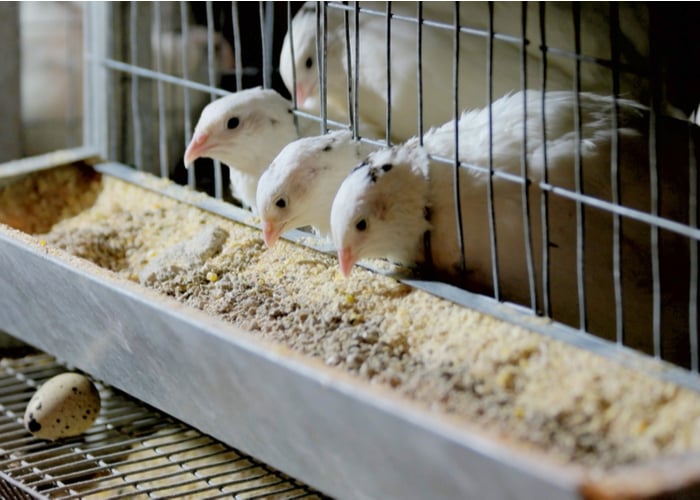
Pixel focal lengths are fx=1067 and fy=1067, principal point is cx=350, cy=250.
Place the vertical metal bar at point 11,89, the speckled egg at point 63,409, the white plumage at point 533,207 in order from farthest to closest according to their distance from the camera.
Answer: the vertical metal bar at point 11,89 → the speckled egg at point 63,409 → the white plumage at point 533,207

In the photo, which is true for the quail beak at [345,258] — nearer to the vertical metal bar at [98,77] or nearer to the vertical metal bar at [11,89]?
the vertical metal bar at [98,77]

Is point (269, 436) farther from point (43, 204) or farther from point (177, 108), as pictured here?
point (177, 108)

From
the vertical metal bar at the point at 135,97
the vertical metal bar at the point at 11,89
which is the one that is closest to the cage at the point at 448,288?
the vertical metal bar at the point at 135,97

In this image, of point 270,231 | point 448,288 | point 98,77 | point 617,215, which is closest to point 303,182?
point 270,231

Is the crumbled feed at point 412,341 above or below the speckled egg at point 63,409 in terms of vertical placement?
above

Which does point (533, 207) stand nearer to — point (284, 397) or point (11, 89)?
point (284, 397)

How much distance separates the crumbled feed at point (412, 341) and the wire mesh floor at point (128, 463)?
1.20ft

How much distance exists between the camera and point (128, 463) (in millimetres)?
1987

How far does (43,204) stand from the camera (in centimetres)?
226

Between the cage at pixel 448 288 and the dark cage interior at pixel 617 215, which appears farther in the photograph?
the dark cage interior at pixel 617 215

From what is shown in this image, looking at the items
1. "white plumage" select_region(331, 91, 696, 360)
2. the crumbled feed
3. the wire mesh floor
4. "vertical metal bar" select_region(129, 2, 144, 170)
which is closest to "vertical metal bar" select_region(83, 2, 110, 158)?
"vertical metal bar" select_region(129, 2, 144, 170)

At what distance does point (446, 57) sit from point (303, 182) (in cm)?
44

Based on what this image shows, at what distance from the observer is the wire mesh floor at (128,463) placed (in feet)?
Result: 6.16

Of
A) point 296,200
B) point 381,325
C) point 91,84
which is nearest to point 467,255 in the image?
point 381,325
